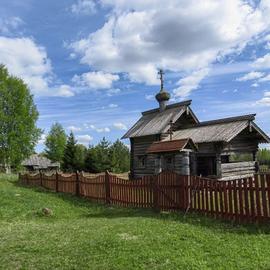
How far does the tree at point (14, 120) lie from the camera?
44.4m

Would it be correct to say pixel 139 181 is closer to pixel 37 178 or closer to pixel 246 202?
pixel 246 202

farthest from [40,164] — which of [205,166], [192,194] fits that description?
[192,194]

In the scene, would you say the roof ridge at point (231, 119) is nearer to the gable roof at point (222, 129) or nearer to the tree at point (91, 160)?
the gable roof at point (222, 129)

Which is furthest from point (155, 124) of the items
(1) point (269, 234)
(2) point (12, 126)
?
(2) point (12, 126)

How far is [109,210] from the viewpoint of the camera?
14570 millimetres

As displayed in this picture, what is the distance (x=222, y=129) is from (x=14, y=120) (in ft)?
96.1

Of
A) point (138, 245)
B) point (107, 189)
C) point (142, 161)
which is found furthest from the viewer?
point (142, 161)

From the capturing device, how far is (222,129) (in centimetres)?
2241

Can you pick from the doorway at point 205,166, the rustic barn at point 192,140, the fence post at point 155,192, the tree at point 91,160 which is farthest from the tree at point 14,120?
the fence post at point 155,192

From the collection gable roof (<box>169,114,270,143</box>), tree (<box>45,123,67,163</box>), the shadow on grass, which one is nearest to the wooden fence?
the shadow on grass

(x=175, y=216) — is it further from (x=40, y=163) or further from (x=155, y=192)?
(x=40, y=163)

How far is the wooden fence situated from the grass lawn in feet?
1.78

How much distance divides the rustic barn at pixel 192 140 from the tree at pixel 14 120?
65.7 ft

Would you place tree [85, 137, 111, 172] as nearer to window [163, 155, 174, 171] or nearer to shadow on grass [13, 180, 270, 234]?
window [163, 155, 174, 171]
